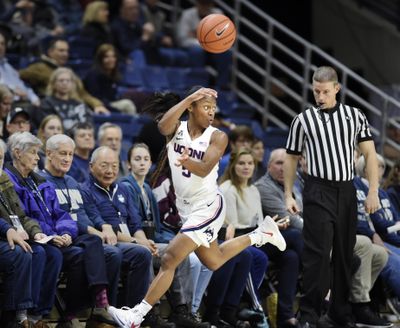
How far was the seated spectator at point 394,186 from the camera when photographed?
9.26 metres

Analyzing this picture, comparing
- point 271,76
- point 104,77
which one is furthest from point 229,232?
point 271,76

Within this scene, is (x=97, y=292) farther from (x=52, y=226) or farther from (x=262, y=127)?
(x=262, y=127)

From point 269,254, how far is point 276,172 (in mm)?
763

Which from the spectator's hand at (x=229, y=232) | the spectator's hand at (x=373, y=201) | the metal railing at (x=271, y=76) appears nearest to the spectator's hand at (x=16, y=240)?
the spectator's hand at (x=229, y=232)

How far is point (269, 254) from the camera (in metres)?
8.29

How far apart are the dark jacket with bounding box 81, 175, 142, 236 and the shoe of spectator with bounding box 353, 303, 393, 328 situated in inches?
80.0

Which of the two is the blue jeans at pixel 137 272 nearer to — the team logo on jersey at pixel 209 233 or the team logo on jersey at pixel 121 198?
the team logo on jersey at pixel 121 198

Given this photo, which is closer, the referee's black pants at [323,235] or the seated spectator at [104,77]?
the referee's black pants at [323,235]

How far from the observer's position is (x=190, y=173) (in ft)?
22.2

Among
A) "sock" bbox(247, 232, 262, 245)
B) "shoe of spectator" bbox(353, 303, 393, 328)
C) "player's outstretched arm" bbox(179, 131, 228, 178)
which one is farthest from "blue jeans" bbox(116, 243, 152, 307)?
"shoe of spectator" bbox(353, 303, 393, 328)

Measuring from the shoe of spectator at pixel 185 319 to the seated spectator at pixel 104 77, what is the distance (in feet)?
11.6

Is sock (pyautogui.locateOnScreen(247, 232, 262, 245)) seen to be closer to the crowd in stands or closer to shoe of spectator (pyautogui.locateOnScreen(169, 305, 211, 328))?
the crowd in stands

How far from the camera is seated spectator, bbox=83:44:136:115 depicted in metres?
10.6

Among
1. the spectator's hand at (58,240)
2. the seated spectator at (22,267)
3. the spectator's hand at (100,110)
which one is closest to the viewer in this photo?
the seated spectator at (22,267)
